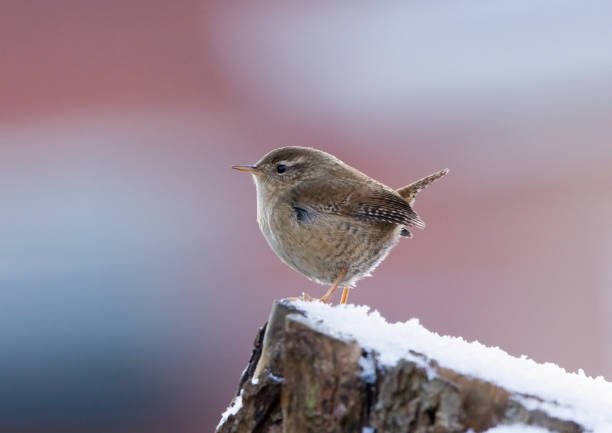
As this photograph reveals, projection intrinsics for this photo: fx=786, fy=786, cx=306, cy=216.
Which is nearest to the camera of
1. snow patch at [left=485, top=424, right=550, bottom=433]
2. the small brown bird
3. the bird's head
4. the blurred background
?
snow patch at [left=485, top=424, right=550, bottom=433]

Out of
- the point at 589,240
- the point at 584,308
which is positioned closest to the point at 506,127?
the point at 589,240

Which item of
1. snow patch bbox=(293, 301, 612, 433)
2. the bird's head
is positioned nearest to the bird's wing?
the bird's head

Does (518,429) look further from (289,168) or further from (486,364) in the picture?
(289,168)

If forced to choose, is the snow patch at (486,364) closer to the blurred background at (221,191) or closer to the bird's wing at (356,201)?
the bird's wing at (356,201)

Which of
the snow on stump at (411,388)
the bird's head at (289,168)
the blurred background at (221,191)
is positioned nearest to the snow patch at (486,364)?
the snow on stump at (411,388)

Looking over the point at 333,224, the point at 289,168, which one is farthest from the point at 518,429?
the point at 289,168

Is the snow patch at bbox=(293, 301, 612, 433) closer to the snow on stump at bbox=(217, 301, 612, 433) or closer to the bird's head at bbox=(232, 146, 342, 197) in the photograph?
the snow on stump at bbox=(217, 301, 612, 433)
